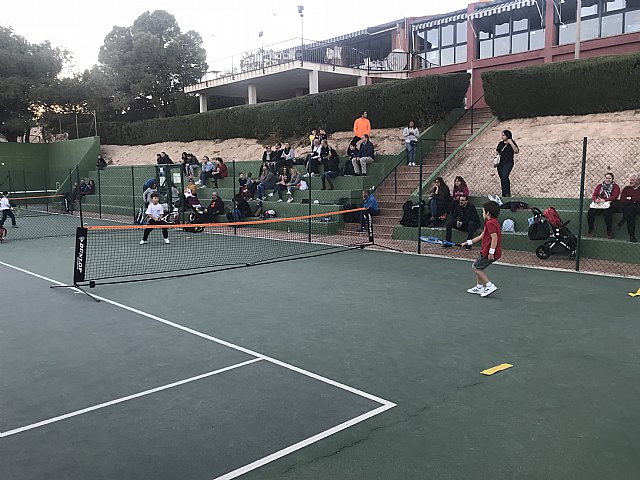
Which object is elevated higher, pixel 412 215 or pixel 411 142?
pixel 411 142

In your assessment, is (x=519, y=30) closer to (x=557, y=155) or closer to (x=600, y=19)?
(x=600, y=19)

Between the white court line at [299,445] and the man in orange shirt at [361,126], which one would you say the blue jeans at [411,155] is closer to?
the man in orange shirt at [361,126]

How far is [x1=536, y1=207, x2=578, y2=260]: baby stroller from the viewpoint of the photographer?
1185 cm

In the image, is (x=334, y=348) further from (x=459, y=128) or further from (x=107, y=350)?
(x=459, y=128)

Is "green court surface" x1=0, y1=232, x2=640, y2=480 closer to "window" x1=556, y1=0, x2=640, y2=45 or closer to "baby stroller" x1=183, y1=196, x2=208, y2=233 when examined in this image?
"baby stroller" x1=183, y1=196, x2=208, y2=233

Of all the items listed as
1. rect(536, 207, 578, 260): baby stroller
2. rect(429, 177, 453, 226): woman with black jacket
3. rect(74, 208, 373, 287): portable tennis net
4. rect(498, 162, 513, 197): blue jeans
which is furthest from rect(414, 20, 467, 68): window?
rect(536, 207, 578, 260): baby stroller

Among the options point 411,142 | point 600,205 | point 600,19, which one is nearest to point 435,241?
point 600,205

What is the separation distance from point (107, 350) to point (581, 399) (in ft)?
15.8

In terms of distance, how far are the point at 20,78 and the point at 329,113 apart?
80.5 ft

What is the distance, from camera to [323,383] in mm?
5293

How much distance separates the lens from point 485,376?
546cm

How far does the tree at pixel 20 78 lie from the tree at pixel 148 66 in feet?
10.9

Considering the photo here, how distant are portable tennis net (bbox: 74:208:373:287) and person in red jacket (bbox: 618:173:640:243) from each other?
584cm

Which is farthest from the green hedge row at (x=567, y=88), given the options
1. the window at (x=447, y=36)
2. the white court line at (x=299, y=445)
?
the white court line at (x=299, y=445)
